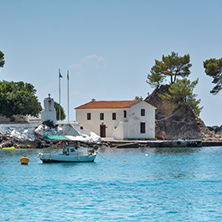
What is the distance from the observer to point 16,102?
7225 cm

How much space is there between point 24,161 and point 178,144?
118 feet

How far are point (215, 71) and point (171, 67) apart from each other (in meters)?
12.0

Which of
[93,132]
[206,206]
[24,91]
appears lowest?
[206,206]

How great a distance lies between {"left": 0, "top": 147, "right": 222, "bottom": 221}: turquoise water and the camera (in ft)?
77.0

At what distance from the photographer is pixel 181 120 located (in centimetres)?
8981

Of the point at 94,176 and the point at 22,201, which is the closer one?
the point at 22,201

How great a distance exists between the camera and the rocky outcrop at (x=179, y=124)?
3432 inches

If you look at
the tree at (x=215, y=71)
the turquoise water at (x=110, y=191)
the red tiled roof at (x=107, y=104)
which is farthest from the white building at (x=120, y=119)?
the turquoise water at (x=110, y=191)

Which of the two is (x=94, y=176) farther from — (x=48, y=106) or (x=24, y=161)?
(x=48, y=106)

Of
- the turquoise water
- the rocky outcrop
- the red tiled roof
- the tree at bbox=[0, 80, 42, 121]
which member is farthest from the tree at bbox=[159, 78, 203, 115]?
the turquoise water

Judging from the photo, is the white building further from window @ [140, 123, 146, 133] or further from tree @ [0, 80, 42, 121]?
tree @ [0, 80, 42, 121]

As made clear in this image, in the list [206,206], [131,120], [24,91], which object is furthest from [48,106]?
[206,206]

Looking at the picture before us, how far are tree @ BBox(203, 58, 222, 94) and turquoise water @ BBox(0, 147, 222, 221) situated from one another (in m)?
41.0

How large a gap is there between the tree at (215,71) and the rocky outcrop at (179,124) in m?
7.37
